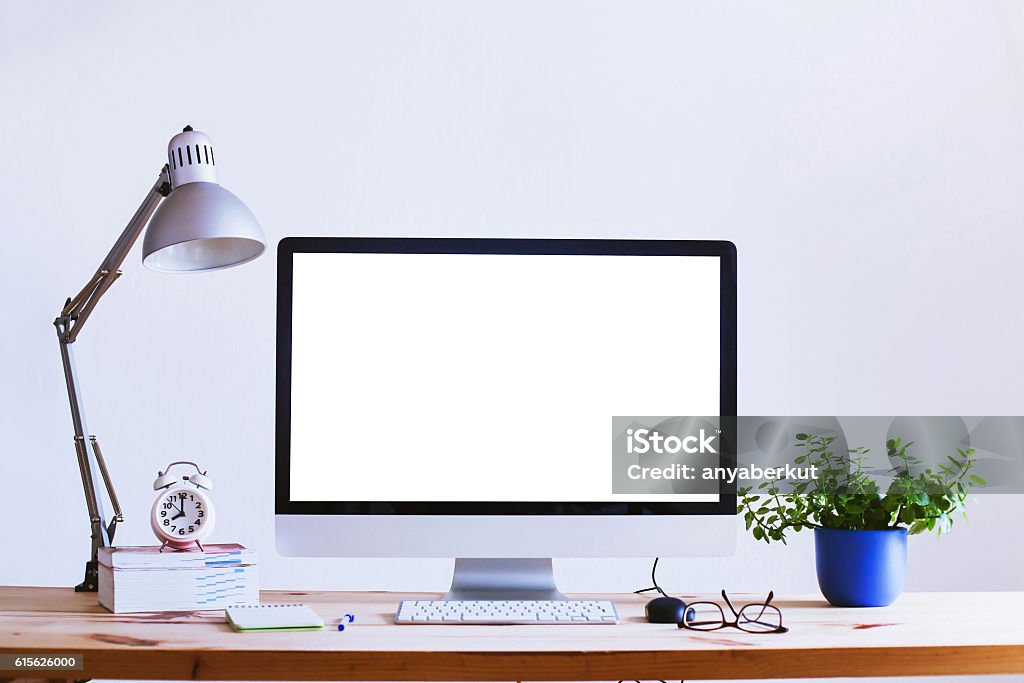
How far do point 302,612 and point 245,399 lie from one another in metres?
0.72

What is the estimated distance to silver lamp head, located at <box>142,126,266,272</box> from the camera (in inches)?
50.5

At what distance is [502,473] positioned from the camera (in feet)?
4.22

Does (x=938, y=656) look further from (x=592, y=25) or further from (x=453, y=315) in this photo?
(x=592, y=25)

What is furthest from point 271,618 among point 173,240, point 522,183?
point 522,183

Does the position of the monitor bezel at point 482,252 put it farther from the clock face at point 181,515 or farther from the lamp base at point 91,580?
the lamp base at point 91,580

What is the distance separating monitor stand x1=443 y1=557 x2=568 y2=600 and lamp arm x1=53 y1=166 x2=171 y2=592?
526mm

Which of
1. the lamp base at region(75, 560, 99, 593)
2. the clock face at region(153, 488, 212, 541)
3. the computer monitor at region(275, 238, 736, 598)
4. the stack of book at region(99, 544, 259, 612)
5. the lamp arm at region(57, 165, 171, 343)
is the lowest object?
the lamp base at region(75, 560, 99, 593)

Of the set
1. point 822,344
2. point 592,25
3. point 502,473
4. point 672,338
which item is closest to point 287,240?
point 502,473

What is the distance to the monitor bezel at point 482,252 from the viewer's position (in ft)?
4.17

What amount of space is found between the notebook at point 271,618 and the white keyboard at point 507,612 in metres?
0.10

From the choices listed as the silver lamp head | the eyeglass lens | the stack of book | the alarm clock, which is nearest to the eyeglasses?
the eyeglass lens

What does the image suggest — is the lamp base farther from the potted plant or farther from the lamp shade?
the potted plant

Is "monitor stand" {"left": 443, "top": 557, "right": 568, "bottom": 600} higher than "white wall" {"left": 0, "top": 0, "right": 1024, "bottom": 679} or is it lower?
lower

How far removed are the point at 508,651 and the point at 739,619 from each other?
35 cm
